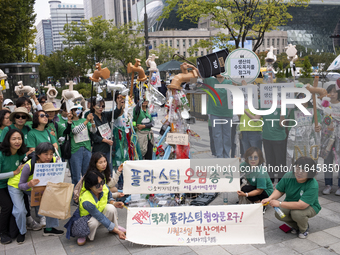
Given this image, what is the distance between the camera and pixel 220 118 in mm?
4793

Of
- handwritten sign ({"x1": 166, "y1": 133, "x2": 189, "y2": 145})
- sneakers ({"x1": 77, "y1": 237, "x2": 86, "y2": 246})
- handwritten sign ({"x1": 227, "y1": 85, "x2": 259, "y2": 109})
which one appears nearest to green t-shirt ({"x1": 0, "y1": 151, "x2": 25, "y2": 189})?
sneakers ({"x1": 77, "y1": 237, "x2": 86, "y2": 246})

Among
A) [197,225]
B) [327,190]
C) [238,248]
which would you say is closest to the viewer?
[238,248]

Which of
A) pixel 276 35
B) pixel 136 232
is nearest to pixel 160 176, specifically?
pixel 136 232

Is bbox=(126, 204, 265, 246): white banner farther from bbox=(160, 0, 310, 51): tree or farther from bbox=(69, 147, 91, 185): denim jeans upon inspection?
bbox=(160, 0, 310, 51): tree

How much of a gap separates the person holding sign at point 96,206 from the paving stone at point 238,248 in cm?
129

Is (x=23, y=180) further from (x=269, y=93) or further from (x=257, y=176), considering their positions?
(x=269, y=93)

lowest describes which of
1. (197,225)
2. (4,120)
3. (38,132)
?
(197,225)

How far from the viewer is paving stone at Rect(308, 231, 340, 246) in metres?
3.77

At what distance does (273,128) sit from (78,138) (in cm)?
316

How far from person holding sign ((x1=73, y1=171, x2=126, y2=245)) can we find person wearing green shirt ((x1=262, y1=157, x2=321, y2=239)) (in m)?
1.95

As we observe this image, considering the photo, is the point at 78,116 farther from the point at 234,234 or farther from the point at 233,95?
the point at 234,234

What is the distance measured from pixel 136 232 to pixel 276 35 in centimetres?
10595

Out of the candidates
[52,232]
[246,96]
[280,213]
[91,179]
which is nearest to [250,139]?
[246,96]

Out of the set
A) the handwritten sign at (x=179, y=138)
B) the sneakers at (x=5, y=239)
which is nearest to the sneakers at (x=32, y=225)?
the sneakers at (x=5, y=239)
